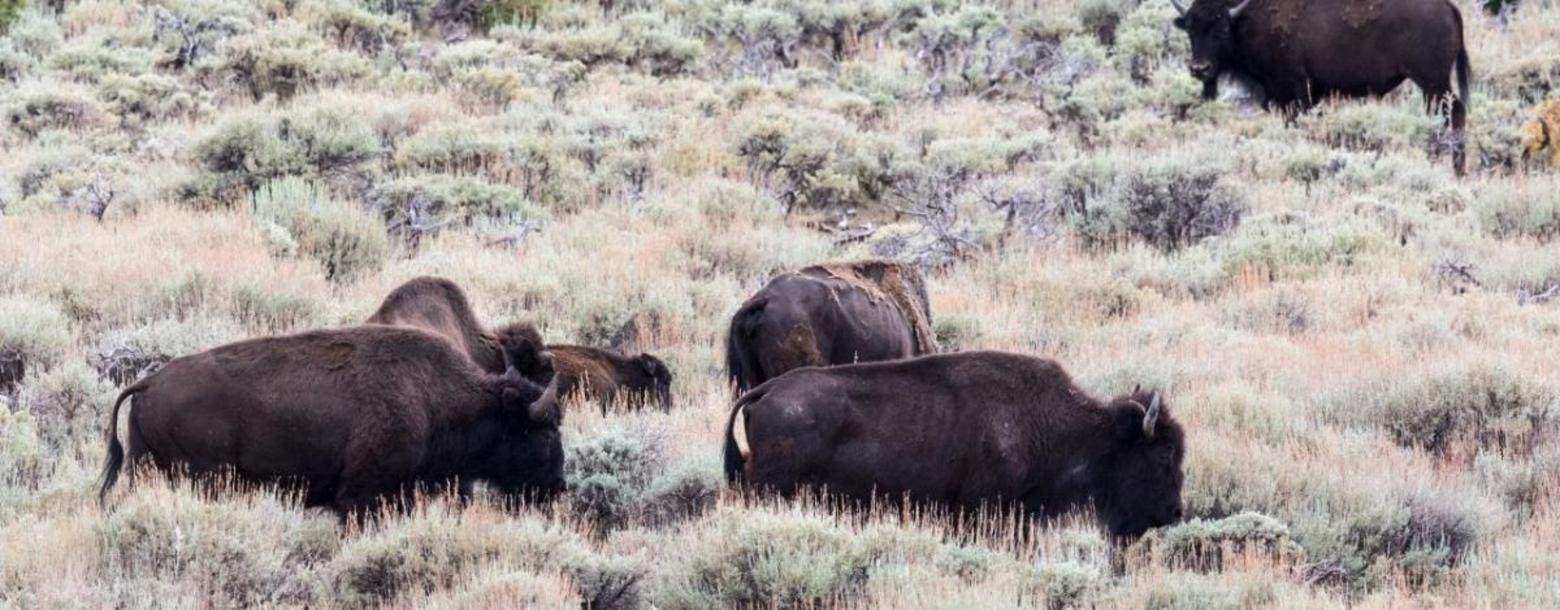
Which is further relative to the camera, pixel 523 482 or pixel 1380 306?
pixel 1380 306

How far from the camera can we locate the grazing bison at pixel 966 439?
29.3ft

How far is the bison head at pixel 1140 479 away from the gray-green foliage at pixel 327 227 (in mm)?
7491

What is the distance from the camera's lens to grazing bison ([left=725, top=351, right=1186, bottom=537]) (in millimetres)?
8945

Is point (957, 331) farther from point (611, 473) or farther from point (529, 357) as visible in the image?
point (611, 473)

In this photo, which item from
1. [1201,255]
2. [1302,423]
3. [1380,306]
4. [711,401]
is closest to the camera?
[1302,423]

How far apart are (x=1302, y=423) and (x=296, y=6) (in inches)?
657

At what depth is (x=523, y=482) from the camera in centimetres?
958

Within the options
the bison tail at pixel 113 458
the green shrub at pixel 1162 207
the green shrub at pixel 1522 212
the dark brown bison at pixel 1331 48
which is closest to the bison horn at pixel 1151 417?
the bison tail at pixel 113 458

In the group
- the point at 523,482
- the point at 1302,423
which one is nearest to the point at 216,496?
the point at 523,482

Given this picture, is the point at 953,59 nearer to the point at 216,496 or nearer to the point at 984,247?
the point at 984,247

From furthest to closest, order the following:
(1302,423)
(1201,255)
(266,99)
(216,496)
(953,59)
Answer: (953,59) < (266,99) < (1201,255) < (1302,423) < (216,496)

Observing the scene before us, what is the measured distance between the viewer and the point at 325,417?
9.01 metres

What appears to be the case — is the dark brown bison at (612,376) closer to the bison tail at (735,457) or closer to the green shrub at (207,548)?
the bison tail at (735,457)

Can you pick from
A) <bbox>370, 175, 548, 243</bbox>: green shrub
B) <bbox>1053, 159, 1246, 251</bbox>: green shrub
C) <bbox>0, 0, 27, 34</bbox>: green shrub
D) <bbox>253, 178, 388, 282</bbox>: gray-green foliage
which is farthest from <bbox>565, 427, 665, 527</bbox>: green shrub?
<bbox>0, 0, 27, 34</bbox>: green shrub
